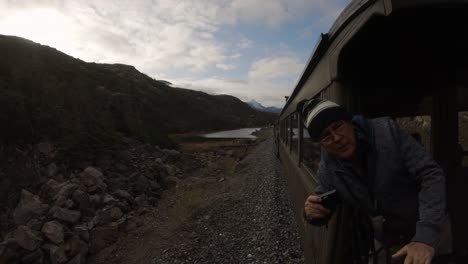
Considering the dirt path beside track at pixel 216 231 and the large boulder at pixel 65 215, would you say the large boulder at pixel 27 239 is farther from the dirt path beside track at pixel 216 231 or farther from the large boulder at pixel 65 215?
the dirt path beside track at pixel 216 231

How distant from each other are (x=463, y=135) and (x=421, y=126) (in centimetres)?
38

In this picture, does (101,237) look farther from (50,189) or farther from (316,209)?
(316,209)

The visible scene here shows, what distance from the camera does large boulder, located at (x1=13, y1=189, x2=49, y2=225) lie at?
5.71 meters

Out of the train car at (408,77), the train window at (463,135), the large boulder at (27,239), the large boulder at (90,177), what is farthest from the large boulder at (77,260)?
the train window at (463,135)

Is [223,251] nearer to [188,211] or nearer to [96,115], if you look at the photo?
[188,211]

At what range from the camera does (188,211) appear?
25.7 feet

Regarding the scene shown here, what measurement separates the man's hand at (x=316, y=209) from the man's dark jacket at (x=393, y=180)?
0.14m

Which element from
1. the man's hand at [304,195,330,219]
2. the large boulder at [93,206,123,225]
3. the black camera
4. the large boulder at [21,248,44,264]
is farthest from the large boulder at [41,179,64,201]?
the black camera

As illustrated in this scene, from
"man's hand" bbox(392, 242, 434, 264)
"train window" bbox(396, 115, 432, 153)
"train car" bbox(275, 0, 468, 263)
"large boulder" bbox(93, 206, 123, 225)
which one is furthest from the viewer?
"large boulder" bbox(93, 206, 123, 225)

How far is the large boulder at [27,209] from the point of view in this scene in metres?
5.71

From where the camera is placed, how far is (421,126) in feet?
9.68

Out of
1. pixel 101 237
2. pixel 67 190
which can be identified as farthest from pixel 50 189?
pixel 101 237

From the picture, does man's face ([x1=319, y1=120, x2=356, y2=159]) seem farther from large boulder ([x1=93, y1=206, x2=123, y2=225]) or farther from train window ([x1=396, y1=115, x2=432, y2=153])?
large boulder ([x1=93, y1=206, x2=123, y2=225])

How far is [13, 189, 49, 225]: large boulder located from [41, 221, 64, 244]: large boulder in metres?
0.75
